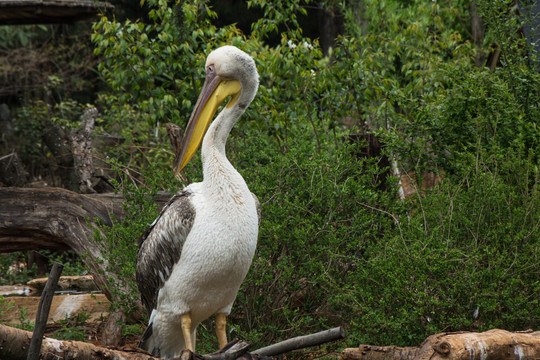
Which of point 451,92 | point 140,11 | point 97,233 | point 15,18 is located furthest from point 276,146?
point 140,11

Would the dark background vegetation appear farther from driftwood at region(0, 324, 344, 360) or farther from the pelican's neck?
driftwood at region(0, 324, 344, 360)

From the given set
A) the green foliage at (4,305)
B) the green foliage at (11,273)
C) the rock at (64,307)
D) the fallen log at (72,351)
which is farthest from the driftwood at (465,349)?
the green foliage at (11,273)

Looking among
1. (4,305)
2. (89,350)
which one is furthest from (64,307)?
(89,350)

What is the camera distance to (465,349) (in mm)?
3303

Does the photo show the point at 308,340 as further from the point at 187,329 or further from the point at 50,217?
the point at 50,217

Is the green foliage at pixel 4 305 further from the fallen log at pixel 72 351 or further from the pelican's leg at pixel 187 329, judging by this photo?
the fallen log at pixel 72 351

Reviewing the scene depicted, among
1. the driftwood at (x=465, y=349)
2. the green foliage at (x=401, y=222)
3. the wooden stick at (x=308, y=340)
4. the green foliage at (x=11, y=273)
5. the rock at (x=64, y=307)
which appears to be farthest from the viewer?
the green foliage at (x=11, y=273)

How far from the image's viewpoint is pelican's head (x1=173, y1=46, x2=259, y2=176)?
168 inches

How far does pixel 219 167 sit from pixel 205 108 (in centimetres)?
59

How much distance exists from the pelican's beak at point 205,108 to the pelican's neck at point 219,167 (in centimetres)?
20

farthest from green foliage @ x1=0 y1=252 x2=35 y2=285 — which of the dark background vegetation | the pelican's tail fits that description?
the pelican's tail

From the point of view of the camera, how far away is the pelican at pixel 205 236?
3.93 m

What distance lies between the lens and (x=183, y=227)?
4.04 metres

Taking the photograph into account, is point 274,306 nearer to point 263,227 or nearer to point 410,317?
point 263,227
